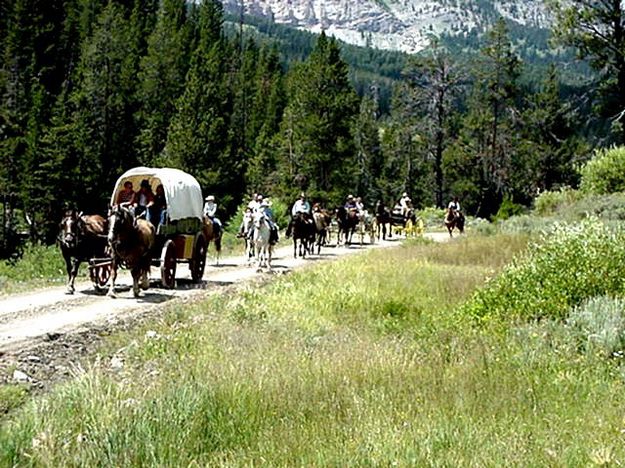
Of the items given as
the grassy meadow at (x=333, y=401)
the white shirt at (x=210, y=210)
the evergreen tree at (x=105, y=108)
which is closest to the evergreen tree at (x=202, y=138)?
the evergreen tree at (x=105, y=108)

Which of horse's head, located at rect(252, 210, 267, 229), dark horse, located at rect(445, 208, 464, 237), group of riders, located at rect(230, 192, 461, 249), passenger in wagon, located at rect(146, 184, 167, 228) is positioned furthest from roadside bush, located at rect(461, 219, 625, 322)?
dark horse, located at rect(445, 208, 464, 237)

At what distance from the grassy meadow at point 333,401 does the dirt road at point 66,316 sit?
0.93 m

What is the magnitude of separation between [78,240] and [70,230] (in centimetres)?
31

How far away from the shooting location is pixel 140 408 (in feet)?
22.7

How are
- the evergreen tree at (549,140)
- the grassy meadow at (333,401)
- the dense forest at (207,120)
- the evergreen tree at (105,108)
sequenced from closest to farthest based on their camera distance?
the grassy meadow at (333,401) < the dense forest at (207,120) < the evergreen tree at (105,108) < the evergreen tree at (549,140)

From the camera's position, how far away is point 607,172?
33125 millimetres

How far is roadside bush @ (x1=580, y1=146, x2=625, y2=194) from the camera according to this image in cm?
3262

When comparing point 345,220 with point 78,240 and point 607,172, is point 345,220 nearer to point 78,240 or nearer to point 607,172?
point 607,172

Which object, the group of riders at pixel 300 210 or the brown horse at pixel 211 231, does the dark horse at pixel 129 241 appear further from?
→ the group of riders at pixel 300 210

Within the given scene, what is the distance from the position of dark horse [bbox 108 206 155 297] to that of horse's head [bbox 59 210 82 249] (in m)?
1.47

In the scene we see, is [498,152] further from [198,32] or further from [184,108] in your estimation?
[198,32]

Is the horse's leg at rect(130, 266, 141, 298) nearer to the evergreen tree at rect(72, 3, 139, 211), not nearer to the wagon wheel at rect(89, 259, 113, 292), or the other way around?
the wagon wheel at rect(89, 259, 113, 292)

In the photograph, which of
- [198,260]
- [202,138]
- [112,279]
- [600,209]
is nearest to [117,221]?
[112,279]

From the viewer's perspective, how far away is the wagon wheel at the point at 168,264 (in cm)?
1898
